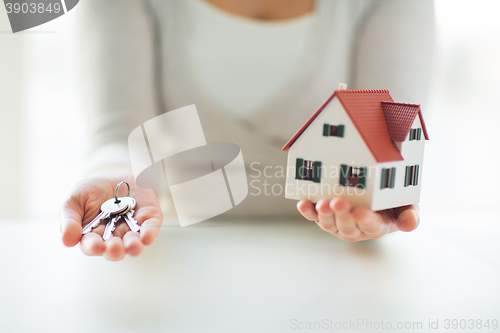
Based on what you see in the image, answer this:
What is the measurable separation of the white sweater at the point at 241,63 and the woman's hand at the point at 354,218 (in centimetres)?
58

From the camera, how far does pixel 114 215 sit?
86 centimetres

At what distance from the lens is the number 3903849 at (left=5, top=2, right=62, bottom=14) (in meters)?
1.49

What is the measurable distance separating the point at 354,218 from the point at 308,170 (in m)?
0.13

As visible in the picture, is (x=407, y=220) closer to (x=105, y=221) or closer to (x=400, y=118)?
(x=400, y=118)

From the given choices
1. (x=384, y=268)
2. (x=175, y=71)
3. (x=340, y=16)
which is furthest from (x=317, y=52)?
(x=384, y=268)

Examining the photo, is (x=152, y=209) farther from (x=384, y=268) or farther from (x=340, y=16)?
(x=340, y=16)

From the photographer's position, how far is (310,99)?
1346 mm

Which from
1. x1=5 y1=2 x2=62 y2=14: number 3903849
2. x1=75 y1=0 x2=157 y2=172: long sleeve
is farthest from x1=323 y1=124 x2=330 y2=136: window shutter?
x1=5 y1=2 x2=62 y2=14: number 3903849

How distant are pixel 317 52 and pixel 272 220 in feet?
1.91

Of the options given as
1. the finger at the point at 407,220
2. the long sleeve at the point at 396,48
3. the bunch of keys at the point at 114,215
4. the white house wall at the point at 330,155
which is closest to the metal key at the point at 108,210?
the bunch of keys at the point at 114,215

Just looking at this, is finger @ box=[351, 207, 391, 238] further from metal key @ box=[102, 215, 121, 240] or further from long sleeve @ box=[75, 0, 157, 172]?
long sleeve @ box=[75, 0, 157, 172]

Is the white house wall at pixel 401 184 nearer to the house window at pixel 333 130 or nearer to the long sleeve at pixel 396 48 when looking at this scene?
the house window at pixel 333 130

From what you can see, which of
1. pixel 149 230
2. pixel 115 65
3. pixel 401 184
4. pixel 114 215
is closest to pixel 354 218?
pixel 401 184

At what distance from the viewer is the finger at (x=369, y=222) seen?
2.32 feet
